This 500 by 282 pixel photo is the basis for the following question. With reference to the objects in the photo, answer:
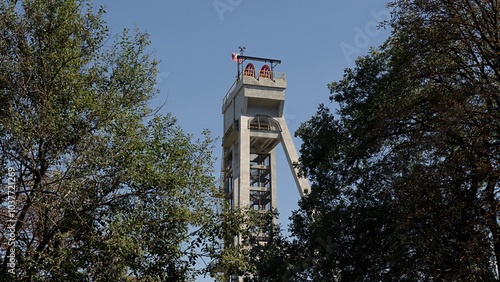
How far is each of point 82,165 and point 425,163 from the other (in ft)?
25.8

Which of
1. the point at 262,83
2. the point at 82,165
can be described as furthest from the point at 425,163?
the point at 262,83

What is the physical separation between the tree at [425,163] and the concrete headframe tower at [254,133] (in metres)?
18.8

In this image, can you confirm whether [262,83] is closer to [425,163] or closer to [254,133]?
[254,133]

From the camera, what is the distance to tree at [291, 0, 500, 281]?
12.6 metres

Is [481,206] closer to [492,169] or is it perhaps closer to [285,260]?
[492,169]

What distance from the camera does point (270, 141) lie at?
40.2 meters

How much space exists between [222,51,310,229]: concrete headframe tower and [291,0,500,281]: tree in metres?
18.8

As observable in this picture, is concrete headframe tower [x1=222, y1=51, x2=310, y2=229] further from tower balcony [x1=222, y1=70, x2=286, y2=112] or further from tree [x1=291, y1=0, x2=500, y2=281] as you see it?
tree [x1=291, y1=0, x2=500, y2=281]

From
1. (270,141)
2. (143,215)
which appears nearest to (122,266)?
(143,215)

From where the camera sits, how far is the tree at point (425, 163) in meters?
12.6

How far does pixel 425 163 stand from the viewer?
1434cm

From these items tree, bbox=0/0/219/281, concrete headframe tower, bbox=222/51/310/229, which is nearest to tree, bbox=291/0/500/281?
tree, bbox=0/0/219/281

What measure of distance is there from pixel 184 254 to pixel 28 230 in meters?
3.23

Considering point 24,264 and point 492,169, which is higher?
point 492,169
